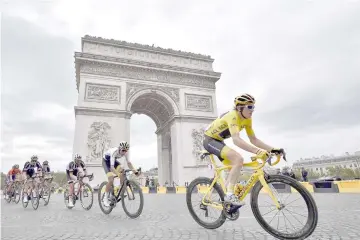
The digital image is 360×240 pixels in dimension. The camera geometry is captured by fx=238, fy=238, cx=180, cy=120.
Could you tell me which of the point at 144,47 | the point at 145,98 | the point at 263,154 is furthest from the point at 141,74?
the point at 263,154

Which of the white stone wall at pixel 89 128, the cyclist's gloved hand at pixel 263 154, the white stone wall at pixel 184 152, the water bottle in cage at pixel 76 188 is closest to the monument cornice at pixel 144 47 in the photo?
the white stone wall at pixel 184 152

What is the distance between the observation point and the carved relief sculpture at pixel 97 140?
19.1 m

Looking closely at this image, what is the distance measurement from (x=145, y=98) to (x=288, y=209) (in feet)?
71.4

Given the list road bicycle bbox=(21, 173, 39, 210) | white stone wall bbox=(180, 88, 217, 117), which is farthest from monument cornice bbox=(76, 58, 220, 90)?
road bicycle bbox=(21, 173, 39, 210)

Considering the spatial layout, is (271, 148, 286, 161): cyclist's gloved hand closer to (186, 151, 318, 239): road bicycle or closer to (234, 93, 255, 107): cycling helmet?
(186, 151, 318, 239): road bicycle

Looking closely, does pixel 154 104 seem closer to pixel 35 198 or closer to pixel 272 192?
pixel 35 198

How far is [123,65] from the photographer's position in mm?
22219

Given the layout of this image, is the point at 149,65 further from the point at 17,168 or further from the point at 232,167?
the point at 232,167

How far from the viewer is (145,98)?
2366cm

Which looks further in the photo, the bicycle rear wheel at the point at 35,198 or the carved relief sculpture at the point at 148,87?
the carved relief sculpture at the point at 148,87

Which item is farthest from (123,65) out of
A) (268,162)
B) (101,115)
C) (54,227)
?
(268,162)

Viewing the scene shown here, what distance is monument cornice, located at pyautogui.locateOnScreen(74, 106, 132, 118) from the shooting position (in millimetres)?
19703

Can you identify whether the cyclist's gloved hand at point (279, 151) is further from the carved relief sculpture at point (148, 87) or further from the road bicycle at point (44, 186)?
the carved relief sculpture at point (148, 87)

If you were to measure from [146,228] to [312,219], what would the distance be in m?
2.28
